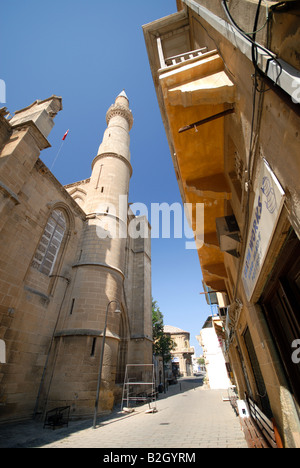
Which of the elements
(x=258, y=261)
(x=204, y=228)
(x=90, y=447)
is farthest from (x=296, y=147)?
(x=90, y=447)

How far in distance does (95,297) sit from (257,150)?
10974mm

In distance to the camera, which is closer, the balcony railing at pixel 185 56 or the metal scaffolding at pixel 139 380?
the balcony railing at pixel 185 56

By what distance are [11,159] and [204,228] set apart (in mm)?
8898

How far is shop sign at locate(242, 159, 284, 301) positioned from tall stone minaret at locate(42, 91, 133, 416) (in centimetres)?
963

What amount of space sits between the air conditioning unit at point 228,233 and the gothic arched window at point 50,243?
9.81 metres

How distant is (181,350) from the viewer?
167 feet

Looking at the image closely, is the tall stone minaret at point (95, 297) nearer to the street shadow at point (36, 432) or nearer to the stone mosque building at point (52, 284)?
the stone mosque building at point (52, 284)

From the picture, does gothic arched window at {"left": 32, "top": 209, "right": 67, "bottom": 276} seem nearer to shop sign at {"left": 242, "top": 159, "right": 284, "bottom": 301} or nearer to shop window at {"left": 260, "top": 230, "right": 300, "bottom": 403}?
shop sign at {"left": 242, "top": 159, "right": 284, "bottom": 301}

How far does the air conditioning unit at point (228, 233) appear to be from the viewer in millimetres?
4061

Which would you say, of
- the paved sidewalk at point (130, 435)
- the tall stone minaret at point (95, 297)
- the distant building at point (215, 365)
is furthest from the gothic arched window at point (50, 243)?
the distant building at point (215, 365)

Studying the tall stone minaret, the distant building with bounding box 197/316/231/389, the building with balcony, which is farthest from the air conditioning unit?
the distant building with bounding box 197/316/231/389

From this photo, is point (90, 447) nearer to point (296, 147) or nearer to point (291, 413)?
point (291, 413)

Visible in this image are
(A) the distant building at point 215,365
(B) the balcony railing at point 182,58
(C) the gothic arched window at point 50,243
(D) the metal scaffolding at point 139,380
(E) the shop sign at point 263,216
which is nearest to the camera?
(E) the shop sign at point 263,216

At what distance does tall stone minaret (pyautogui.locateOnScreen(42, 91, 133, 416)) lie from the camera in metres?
9.26
